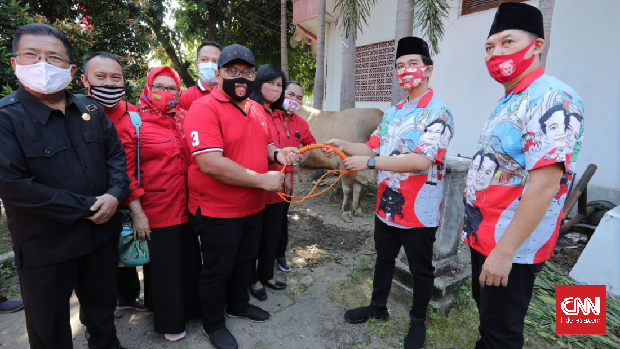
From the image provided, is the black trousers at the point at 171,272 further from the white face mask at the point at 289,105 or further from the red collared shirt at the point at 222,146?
the white face mask at the point at 289,105

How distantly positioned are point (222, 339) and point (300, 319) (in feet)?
2.43

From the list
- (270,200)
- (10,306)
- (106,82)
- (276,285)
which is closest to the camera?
(106,82)

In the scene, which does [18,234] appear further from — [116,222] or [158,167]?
[158,167]

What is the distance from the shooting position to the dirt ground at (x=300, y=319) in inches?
107

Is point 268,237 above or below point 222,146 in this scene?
below

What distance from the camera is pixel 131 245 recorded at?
240cm

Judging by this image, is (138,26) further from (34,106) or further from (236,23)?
(236,23)

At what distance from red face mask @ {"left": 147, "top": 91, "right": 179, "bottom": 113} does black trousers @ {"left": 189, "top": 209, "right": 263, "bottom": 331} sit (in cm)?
80

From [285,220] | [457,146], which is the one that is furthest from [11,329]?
[457,146]

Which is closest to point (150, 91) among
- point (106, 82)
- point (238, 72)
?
point (106, 82)

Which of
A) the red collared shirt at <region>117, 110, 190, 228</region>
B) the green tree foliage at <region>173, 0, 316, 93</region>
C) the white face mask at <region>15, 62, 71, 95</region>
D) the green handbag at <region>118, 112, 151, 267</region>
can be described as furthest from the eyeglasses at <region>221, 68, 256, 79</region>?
the green tree foliage at <region>173, 0, 316, 93</region>

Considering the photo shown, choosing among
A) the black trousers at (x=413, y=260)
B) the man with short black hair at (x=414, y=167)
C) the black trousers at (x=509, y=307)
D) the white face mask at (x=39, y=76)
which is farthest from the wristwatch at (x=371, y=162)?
the white face mask at (x=39, y=76)

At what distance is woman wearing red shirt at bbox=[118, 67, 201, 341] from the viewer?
237cm

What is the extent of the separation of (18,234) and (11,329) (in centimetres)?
156
